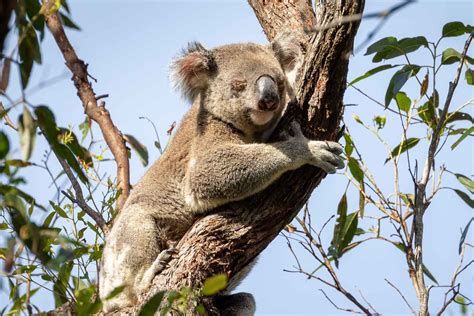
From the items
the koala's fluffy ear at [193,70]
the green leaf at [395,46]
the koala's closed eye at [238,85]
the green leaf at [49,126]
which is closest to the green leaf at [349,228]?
the green leaf at [395,46]

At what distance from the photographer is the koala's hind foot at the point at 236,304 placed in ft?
14.7

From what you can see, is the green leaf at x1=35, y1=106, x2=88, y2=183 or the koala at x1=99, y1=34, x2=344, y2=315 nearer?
the green leaf at x1=35, y1=106, x2=88, y2=183

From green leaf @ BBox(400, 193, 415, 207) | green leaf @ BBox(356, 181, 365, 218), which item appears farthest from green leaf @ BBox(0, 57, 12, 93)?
green leaf @ BBox(356, 181, 365, 218)

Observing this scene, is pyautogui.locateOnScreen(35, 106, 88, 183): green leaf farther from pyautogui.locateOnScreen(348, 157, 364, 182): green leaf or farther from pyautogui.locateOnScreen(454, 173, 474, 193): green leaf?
pyautogui.locateOnScreen(454, 173, 474, 193): green leaf

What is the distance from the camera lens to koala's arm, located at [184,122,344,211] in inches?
159

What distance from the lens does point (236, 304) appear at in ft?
14.9

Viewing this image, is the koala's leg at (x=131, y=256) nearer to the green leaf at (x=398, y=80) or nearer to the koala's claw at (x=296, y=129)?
the koala's claw at (x=296, y=129)

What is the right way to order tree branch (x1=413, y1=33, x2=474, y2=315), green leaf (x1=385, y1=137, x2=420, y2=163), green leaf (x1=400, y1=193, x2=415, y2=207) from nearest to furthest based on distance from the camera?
tree branch (x1=413, y1=33, x2=474, y2=315), green leaf (x1=400, y1=193, x2=415, y2=207), green leaf (x1=385, y1=137, x2=420, y2=163)

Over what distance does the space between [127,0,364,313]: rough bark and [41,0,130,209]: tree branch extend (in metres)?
1.15

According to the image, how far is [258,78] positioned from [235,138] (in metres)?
0.42

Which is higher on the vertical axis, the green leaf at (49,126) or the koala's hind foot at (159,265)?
the koala's hind foot at (159,265)

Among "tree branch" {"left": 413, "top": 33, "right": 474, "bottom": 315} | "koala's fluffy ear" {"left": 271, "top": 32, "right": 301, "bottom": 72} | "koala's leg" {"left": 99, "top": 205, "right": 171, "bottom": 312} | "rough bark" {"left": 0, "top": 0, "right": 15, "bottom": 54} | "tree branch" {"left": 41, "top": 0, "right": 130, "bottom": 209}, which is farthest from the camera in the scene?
"tree branch" {"left": 41, "top": 0, "right": 130, "bottom": 209}

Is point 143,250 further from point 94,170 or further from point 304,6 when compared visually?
point 304,6

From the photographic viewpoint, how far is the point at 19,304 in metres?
2.49
